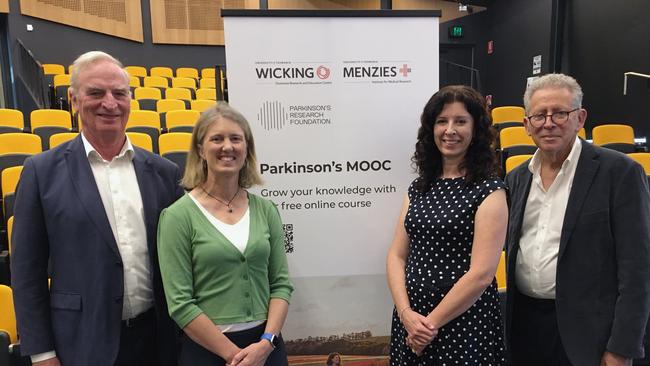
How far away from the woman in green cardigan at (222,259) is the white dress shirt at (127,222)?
4.4 inches

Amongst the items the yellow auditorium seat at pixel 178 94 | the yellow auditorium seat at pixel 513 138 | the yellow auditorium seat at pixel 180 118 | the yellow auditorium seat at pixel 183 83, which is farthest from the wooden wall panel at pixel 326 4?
the yellow auditorium seat at pixel 513 138

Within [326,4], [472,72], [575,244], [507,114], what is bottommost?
[575,244]

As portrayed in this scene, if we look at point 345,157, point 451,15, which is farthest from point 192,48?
point 345,157

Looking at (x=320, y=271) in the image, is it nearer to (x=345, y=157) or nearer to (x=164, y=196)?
(x=345, y=157)

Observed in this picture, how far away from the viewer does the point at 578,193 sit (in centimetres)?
154

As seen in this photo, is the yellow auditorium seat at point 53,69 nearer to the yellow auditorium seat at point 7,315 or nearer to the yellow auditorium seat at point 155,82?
the yellow auditorium seat at point 155,82

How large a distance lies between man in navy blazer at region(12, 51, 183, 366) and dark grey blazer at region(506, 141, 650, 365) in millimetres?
1463

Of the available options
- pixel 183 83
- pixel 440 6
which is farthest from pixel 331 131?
pixel 440 6

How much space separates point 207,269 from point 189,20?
12.3 metres

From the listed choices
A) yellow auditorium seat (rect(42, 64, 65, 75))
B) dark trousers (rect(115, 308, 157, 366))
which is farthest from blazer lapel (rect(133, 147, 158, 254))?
yellow auditorium seat (rect(42, 64, 65, 75))

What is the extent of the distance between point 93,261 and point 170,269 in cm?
26

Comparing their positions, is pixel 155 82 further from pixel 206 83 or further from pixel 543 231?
pixel 543 231

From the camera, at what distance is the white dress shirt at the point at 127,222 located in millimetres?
1486

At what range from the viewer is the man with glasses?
146 centimetres
